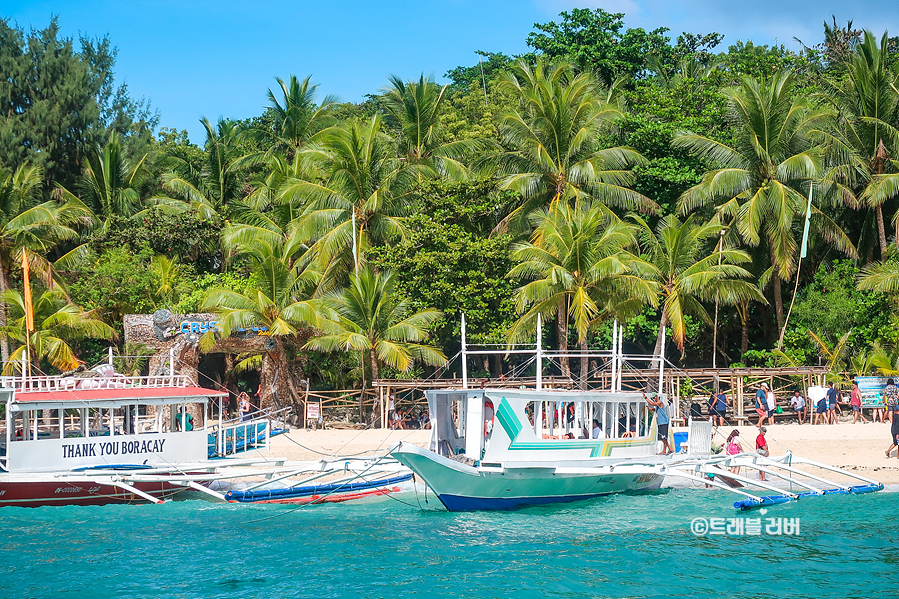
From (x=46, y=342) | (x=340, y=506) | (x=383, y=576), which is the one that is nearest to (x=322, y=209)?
(x=46, y=342)

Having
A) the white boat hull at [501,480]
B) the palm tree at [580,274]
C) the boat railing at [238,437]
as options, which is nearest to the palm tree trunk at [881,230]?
the palm tree at [580,274]

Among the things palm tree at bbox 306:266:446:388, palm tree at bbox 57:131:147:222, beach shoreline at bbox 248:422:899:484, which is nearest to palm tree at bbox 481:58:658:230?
palm tree at bbox 306:266:446:388

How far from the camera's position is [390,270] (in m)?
35.0

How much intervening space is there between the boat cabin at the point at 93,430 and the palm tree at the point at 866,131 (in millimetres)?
26893

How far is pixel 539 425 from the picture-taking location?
19844 mm

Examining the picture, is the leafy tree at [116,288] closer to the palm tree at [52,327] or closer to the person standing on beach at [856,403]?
the palm tree at [52,327]

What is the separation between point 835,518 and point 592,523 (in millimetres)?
5330

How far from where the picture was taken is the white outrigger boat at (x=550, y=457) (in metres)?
18.9

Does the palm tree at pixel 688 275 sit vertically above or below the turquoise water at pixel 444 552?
above

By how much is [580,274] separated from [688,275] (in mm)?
4153

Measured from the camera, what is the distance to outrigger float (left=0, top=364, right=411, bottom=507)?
796 inches

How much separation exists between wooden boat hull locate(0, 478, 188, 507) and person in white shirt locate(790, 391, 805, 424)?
2136 cm

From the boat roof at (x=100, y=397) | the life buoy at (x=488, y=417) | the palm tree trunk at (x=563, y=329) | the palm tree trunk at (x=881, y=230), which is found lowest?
the life buoy at (x=488, y=417)

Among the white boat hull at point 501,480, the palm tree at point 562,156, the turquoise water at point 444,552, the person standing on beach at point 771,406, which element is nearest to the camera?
the turquoise water at point 444,552
